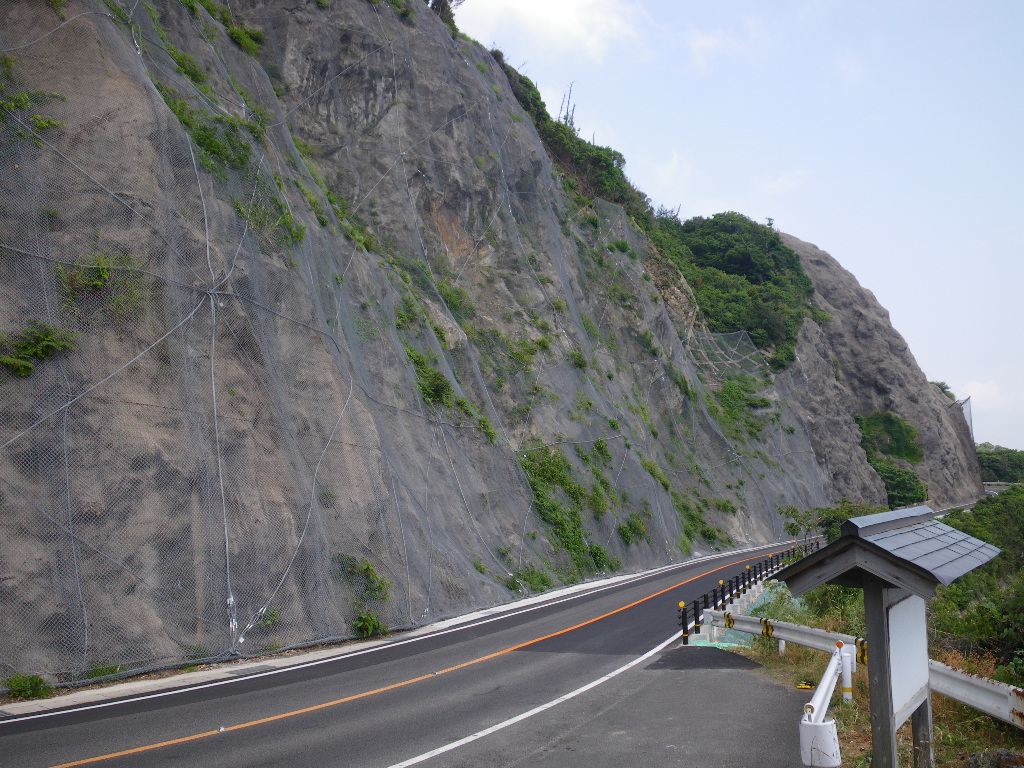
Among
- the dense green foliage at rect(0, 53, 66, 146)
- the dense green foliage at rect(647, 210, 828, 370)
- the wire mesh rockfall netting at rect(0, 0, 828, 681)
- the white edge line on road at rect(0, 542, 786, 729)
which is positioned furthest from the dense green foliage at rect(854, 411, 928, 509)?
the dense green foliage at rect(0, 53, 66, 146)

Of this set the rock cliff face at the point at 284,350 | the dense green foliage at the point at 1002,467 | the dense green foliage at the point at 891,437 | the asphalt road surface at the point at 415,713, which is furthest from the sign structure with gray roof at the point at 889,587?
the dense green foliage at the point at 1002,467

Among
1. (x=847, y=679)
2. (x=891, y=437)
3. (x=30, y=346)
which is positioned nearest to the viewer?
(x=847, y=679)

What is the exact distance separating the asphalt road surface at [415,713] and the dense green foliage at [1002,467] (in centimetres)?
8482

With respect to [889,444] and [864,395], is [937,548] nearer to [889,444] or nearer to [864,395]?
[889,444]

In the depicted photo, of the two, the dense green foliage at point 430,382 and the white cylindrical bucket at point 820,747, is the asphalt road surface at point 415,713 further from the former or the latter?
the dense green foliage at point 430,382

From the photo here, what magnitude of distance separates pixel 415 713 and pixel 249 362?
9065 millimetres

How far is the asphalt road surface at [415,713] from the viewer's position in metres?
6.91

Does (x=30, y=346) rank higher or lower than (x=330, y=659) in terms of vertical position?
higher

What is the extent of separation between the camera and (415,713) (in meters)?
8.45

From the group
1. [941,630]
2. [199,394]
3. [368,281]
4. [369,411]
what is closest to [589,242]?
[368,281]

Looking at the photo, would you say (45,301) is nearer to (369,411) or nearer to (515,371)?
(369,411)

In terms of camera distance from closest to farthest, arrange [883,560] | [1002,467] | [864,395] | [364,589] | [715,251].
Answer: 1. [883,560]
2. [364,589]
3. [864,395]
4. [715,251]
5. [1002,467]

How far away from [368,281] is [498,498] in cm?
761

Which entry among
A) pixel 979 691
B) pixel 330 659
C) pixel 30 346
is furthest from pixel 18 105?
pixel 979 691
